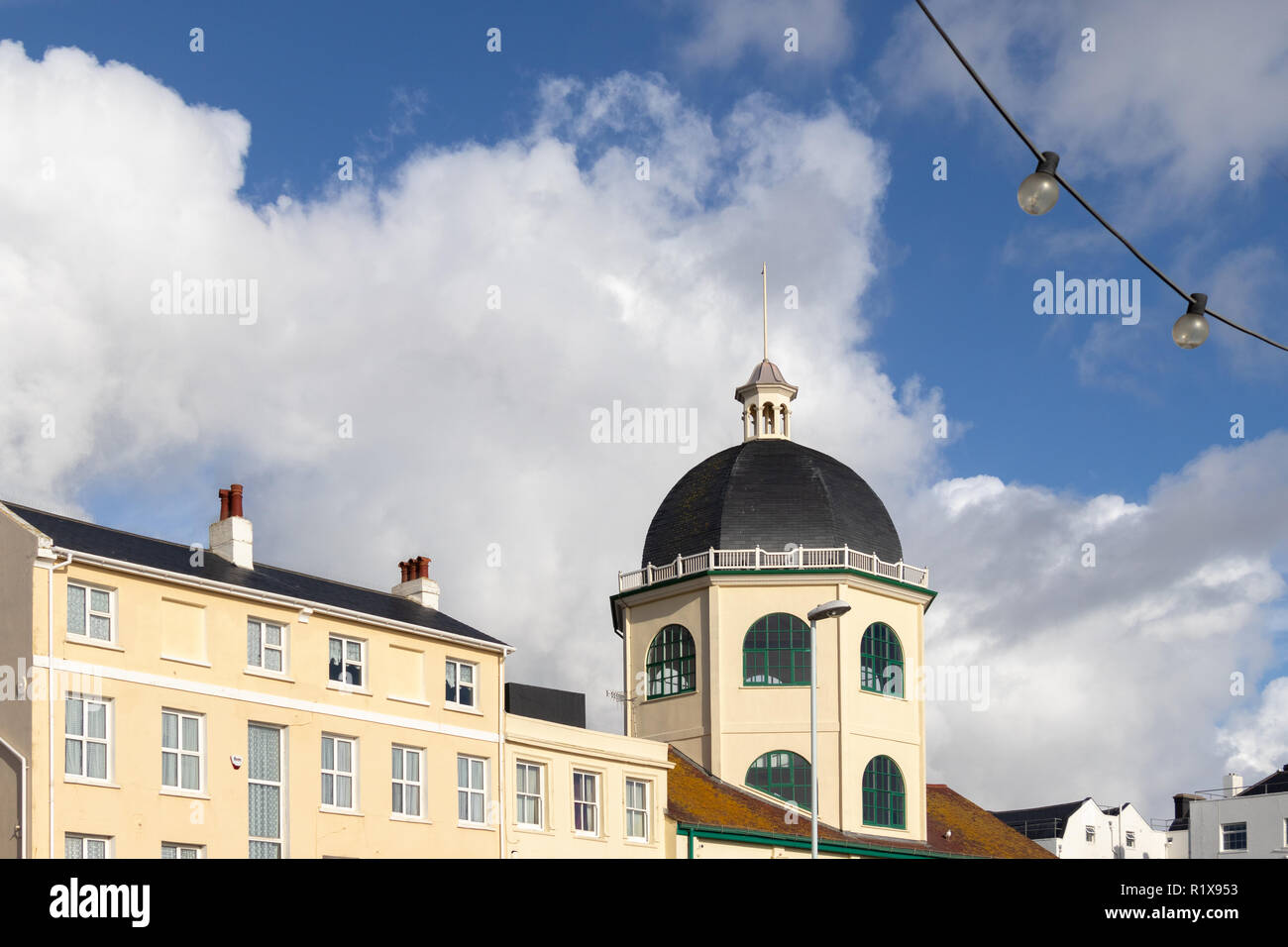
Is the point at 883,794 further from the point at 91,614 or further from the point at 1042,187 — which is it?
the point at 1042,187

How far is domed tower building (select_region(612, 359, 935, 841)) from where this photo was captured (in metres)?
58.9

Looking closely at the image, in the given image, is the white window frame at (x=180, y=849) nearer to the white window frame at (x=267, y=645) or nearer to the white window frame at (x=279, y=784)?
the white window frame at (x=279, y=784)

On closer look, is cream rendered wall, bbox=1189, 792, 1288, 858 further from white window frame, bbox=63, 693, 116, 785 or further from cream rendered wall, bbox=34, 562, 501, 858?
white window frame, bbox=63, 693, 116, 785

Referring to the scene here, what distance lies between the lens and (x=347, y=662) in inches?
1690

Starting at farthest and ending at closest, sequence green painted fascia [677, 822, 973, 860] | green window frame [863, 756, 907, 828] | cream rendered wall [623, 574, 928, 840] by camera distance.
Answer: green window frame [863, 756, 907, 828] < cream rendered wall [623, 574, 928, 840] < green painted fascia [677, 822, 973, 860]

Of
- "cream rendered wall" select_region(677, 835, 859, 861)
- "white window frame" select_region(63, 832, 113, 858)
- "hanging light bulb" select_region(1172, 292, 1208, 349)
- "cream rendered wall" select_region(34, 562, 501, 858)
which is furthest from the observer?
"cream rendered wall" select_region(677, 835, 859, 861)

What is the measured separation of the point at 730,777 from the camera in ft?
192

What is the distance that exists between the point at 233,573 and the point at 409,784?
672 cm

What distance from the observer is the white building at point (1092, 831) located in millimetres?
90438

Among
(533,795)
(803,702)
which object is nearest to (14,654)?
(533,795)

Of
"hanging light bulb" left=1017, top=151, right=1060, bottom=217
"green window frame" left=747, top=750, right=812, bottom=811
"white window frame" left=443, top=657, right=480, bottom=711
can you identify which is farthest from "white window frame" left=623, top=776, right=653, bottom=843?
"hanging light bulb" left=1017, top=151, right=1060, bottom=217

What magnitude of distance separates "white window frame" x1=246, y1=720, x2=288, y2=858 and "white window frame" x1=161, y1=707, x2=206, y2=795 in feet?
3.89
